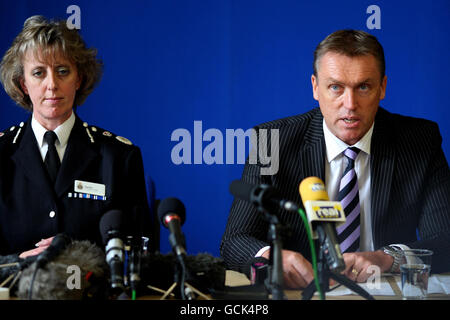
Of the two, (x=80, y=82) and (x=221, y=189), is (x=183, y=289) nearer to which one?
(x=80, y=82)

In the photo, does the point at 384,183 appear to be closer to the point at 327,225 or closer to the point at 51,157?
the point at 327,225

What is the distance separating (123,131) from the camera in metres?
3.54

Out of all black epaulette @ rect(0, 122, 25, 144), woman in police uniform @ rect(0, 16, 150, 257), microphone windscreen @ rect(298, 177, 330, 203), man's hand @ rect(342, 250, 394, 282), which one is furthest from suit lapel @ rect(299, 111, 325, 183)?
black epaulette @ rect(0, 122, 25, 144)

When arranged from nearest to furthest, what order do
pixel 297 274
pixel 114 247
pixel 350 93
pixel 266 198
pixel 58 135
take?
pixel 266 198 → pixel 114 247 → pixel 297 274 → pixel 350 93 → pixel 58 135

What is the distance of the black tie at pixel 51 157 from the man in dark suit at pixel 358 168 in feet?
2.33

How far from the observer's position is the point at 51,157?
2174 millimetres

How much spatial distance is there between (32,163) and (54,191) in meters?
0.14

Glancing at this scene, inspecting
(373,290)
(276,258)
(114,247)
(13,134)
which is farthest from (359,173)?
Answer: (13,134)

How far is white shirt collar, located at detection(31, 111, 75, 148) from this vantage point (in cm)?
220

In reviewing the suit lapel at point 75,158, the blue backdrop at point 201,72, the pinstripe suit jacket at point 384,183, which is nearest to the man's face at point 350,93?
the pinstripe suit jacket at point 384,183

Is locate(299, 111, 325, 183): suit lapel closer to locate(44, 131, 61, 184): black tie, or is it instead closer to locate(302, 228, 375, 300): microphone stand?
locate(302, 228, 375, 300): microphone stand

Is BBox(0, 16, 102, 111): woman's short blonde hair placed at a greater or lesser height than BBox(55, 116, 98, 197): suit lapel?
greater

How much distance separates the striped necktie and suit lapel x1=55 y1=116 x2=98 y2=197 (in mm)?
990
